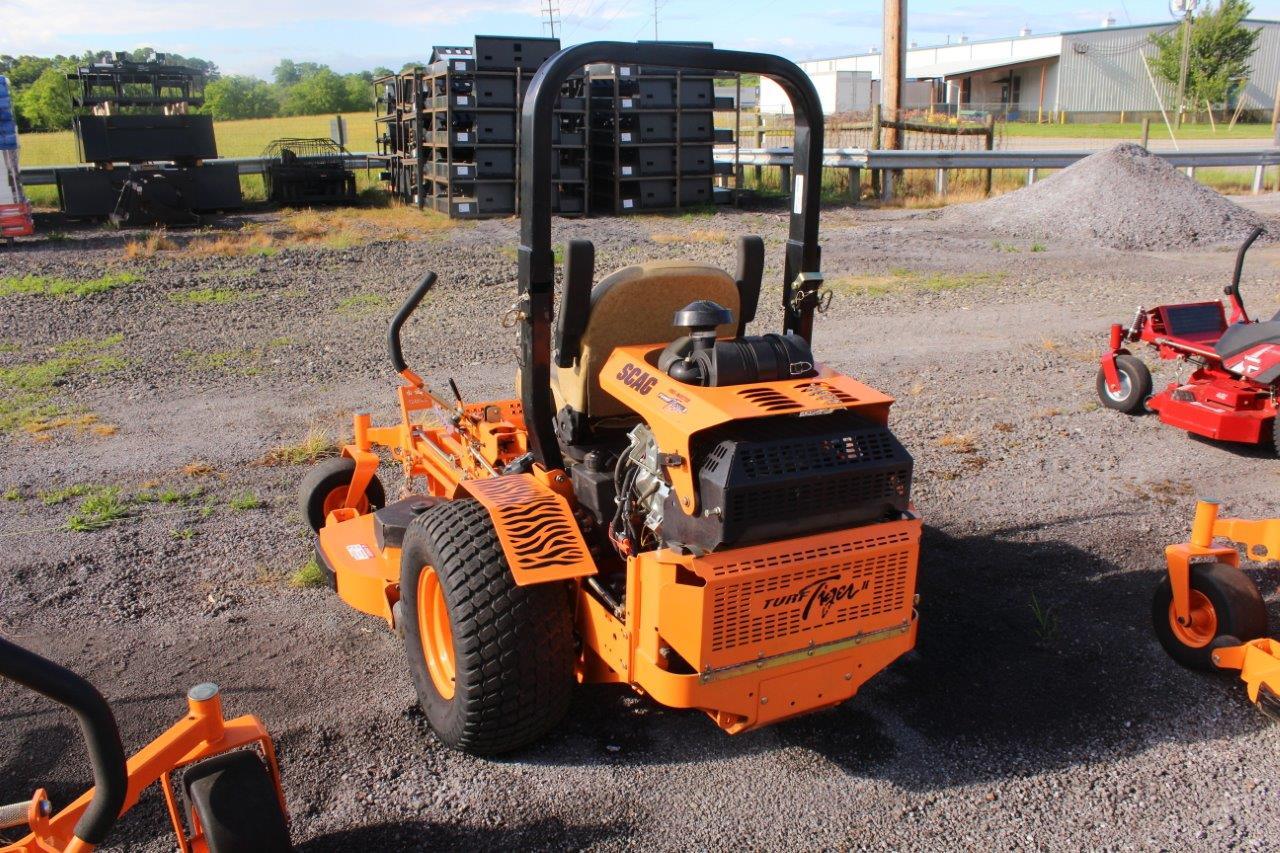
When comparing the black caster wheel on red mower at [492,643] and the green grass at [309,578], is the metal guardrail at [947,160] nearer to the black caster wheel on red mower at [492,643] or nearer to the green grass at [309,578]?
the green grass at [309,578]

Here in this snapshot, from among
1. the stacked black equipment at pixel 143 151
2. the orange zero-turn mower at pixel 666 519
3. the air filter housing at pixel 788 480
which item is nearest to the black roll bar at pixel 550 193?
the orange zero-turn mower at pixel 666 519

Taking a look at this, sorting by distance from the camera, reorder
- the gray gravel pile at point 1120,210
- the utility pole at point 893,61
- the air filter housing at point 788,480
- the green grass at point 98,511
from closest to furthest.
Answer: the air filter housing at point 788,480 < the green grass at point 98,511 < the gray gravel pile at point 1120,210 < the utility pole at point 893,61

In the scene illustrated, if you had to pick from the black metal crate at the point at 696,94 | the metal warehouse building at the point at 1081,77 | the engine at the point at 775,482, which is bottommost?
the engine at the point at 775,482

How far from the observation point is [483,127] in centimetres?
1803

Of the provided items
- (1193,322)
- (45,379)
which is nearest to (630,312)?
(1193,322)

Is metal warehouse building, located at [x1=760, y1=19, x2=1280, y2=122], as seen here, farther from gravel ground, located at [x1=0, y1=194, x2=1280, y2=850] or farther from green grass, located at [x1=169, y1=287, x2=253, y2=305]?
gravel ground, located at [x1=0, y1=194, x2=1280, y2=850]

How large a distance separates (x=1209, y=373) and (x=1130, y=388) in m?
0.56

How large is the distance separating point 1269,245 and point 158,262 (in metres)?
15.7

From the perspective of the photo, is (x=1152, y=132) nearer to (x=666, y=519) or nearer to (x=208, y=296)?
(x=208, y=296)

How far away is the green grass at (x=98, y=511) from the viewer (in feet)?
18.7

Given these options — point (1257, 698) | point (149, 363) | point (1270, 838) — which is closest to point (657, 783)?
point (1270, 838)

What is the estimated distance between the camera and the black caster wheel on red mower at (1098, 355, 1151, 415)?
7863 millimetres

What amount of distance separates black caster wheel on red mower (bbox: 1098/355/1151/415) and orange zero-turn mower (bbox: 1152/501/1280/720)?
3431mm

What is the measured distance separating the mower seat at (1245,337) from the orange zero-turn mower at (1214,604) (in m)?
2.96
